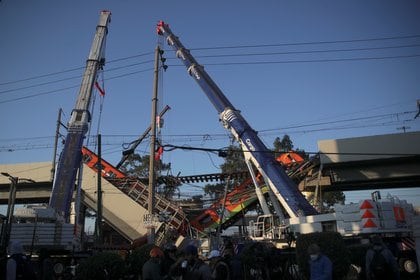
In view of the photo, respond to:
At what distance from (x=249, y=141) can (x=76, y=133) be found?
10820 millimetres

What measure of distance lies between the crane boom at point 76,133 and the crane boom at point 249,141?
6.75 meters

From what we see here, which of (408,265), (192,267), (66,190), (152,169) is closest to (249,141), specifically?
(152,169)

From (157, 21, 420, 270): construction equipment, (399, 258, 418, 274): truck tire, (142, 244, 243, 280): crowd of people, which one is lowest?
(399, 258, 418, 274): truck tire

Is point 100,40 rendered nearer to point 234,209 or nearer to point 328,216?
point 234,209

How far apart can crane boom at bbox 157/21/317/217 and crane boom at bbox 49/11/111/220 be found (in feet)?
22.2

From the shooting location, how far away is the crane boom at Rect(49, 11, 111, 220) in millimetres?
20047

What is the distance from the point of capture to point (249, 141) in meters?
23.7

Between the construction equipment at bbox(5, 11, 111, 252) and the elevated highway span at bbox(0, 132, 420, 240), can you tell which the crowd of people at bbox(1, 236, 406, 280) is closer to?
the construction equipment at bbox(5, 11, 111, 252)

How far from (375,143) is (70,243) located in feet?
70.8

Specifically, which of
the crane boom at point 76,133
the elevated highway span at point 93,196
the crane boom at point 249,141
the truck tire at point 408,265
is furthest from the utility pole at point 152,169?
the truck tire at point 408,265

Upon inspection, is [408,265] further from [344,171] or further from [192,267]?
[192,267]

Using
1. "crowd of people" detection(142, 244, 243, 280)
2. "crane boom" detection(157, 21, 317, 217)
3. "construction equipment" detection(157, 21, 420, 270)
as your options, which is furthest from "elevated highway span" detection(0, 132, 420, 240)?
"crowd of people" detection(142, 244, 243, 280)

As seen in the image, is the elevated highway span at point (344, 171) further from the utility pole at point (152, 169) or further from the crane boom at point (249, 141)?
the utility pole at point (152, 169)

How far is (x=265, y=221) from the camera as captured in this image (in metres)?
21.1
